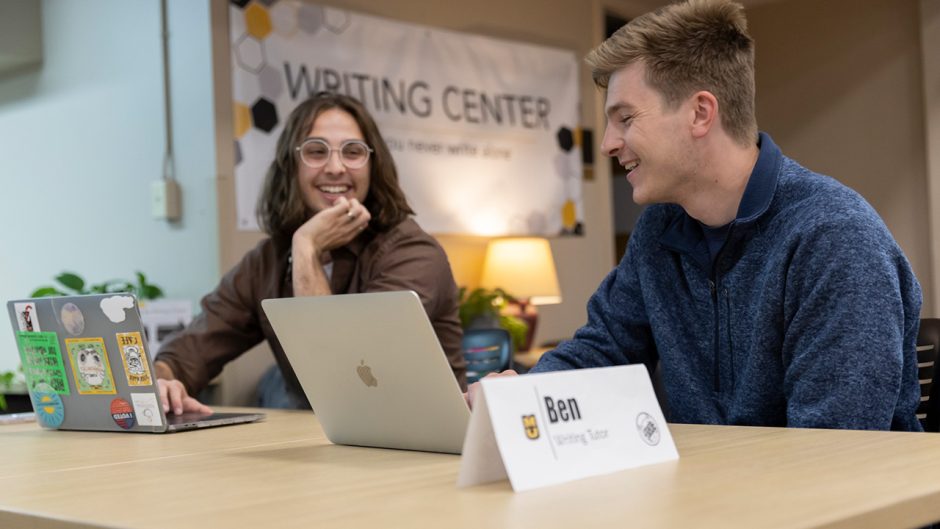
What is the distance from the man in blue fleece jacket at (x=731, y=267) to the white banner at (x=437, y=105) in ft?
7.28

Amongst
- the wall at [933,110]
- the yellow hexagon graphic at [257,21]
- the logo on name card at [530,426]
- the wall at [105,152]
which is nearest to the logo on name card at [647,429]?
the logo on name card at [530,426]

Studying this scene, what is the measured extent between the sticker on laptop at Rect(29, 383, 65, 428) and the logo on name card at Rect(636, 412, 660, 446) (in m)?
1.11

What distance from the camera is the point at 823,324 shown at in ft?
4.98

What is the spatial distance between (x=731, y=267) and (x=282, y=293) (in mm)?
1123

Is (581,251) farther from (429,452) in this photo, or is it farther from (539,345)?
(429,452)

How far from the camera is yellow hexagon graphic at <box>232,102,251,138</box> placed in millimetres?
3822

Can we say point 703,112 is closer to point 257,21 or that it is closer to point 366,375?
point 366,375

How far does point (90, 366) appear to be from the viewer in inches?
69.7

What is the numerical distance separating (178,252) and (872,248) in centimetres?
283

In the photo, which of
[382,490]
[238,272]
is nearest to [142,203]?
[238,272]

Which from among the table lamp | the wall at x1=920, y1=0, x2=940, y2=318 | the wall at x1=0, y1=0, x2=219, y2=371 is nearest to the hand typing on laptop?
the wall at x1=0, y1=0, x2=219, y2=371

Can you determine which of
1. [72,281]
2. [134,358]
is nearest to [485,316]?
[72,281]

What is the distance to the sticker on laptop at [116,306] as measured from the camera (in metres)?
1.68

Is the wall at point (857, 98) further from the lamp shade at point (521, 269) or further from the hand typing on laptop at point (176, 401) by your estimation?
the hand typing on laptop at point (176, 401)
